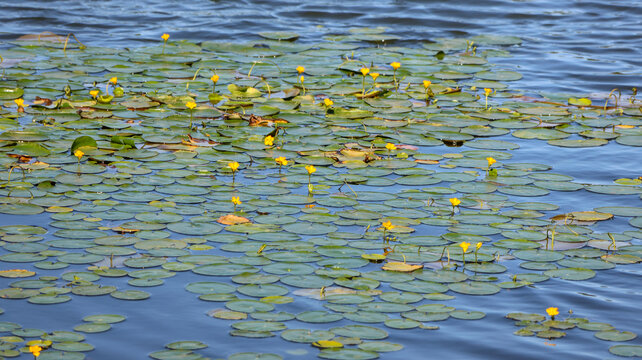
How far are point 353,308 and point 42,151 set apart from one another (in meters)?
2.55

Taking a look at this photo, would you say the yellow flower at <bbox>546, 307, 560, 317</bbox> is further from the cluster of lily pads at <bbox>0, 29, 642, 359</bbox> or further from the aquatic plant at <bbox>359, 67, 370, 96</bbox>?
the aquatic plant at <bbox>359, 67, 370, 96</bbox>

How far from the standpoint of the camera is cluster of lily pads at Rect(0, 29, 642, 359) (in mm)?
3699

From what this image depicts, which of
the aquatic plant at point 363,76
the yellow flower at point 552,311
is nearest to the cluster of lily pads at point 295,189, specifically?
the aquatic plant at point 363,76

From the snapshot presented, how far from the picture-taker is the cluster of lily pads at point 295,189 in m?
3.70

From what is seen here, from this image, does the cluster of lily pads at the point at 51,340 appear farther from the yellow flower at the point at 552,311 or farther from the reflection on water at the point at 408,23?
the reflection on water at the point at 408,23

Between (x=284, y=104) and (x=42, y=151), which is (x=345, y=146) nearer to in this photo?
(x=284, y=104)

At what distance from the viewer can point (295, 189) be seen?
482cm

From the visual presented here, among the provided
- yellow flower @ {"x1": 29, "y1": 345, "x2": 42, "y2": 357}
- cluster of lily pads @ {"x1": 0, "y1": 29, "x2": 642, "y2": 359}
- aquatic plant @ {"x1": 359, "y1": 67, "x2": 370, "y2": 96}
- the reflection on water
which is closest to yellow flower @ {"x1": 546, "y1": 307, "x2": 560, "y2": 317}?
cluster of lily pads @ {"x1": 0, "y1": 29, "x2": 642, "y2": 359}

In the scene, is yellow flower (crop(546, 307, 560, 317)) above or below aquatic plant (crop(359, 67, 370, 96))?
below

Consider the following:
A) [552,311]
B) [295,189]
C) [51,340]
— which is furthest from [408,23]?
[51,340]

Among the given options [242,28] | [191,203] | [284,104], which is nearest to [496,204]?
[191,203]

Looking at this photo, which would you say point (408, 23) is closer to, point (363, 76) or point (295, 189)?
point (363, 76)

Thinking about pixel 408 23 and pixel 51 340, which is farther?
pixel 408 23

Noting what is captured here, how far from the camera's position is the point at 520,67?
26.6 feet
